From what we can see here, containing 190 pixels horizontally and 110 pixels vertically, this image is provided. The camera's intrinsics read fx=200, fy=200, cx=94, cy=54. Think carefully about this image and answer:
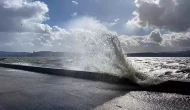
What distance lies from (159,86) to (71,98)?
4.67 meters

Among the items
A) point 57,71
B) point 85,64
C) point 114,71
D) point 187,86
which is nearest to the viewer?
point 187,86

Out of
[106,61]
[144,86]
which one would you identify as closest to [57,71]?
[106,61]

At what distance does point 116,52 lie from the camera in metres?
16.8

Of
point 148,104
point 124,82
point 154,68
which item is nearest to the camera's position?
point 148,104

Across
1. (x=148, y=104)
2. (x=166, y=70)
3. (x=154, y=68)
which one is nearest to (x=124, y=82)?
(x=148, y=104)

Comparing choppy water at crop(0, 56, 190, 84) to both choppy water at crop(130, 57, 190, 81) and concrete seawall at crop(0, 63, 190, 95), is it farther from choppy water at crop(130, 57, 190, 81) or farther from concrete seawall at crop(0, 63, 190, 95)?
concrete seawall at crop(0, 63, 190, 95)

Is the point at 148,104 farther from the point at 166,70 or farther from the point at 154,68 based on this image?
the point at 154,68

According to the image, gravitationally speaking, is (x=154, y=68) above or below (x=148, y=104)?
below

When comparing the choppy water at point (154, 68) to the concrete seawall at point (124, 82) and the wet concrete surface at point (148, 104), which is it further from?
the wet concrete surface at point (148, 104)

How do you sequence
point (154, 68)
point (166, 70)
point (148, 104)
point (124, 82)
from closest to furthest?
point (148, 104)
point (124, 82)
point (166, 70)
point (154, 68)

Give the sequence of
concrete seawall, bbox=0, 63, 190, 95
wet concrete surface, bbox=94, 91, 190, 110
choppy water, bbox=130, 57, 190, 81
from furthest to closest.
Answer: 1. choppy water, bbox=130, 57, 190, 81
2. concrete seawall, bbox=0, 63, 190, 95
3. wet concrete surface, bbox=94, 91, 190, 110

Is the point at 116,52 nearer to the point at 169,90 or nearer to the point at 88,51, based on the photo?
the point at 88,51

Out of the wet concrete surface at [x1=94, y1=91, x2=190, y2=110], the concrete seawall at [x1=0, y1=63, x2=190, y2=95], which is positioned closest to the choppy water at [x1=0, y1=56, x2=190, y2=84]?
the concrete seawall at [x1=0, y1=63, x2=190, y2=95]

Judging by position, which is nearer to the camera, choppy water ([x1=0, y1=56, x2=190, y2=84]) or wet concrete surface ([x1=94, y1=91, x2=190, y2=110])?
wet concrete surface ([x1=94, y1=91, x2=190, y2=110])
